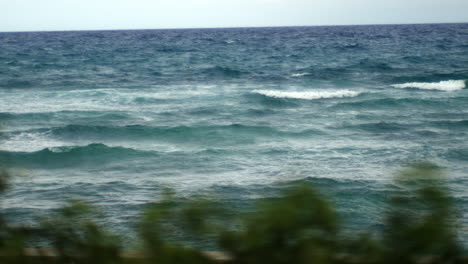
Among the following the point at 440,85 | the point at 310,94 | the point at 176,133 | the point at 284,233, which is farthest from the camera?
the point at 440,85

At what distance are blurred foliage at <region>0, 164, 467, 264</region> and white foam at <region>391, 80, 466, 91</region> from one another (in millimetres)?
25031

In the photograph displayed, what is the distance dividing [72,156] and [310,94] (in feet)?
43.1

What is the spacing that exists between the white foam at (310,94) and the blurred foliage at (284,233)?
20.5m

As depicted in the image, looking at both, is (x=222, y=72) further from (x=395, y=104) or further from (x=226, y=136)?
(x=226, y=136)

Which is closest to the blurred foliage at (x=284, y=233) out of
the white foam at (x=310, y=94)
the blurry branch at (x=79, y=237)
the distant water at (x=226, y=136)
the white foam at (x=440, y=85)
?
the blurry branch at (x=79, y=237)

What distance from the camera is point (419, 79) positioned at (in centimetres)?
2808

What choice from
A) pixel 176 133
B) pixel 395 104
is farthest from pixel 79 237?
pixel 395 104

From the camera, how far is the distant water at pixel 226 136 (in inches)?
383

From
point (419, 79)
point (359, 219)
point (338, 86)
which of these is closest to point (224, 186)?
point (359, 219)

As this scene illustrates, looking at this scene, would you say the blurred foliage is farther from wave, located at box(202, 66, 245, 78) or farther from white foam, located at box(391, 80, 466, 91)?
wave, located at box(202, 66, 245, 78)

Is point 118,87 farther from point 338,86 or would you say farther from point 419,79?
point 419,79

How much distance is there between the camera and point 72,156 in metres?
13.2

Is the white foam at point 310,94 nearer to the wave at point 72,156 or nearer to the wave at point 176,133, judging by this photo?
the wave at point 176,133

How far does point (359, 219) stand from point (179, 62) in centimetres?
3289
